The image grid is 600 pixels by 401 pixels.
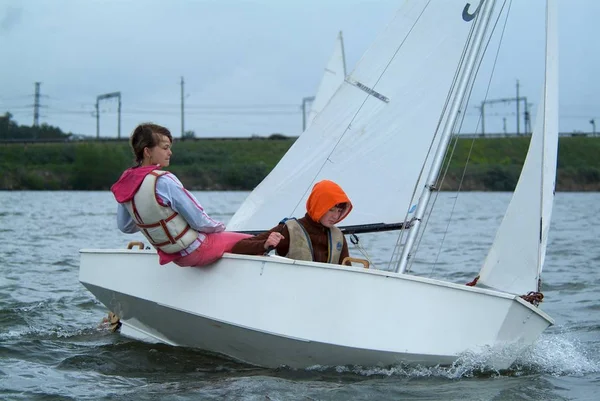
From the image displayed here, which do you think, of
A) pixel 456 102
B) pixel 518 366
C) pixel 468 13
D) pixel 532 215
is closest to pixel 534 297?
pixel 518 366

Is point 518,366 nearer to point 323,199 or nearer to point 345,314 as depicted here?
point 345,314

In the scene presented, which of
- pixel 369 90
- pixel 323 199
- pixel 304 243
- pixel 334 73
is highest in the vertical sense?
pixel 334 73

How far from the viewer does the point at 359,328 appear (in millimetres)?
4992

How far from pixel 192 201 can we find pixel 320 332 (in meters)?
1.11

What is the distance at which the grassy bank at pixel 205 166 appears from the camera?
58.0 m

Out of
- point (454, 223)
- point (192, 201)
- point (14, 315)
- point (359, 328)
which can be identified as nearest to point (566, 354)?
point (359, 328)

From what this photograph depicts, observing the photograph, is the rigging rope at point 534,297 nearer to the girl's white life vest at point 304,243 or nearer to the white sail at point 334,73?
the girl's white life vest at point 304,243

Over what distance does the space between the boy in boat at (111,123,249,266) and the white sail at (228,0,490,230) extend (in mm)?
1604

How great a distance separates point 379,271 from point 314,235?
805 mm

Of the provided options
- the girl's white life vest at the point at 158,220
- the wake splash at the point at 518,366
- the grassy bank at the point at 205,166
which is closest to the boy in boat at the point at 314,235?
the girl's white life vest at the point at 158,220

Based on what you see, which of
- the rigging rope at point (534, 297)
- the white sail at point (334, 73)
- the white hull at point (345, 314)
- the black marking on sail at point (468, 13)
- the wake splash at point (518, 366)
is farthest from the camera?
the white sail at point (334, 73)

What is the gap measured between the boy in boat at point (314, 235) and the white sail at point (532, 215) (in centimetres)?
109

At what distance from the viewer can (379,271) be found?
16.1ft

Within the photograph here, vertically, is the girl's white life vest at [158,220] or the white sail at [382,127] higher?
the white sail at [382,127]
